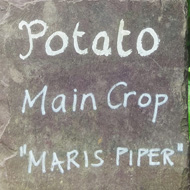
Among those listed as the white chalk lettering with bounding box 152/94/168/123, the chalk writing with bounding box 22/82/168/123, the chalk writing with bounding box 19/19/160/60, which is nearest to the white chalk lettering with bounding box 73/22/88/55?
the chalk writing with bounding box 19/19/160/60

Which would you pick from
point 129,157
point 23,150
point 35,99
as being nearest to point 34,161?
point 23,150

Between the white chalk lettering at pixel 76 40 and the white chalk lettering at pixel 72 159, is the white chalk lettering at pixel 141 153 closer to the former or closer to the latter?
the white chalk lettering at pixel 72 159

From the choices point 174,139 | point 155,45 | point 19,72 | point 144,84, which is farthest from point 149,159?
point 19,72

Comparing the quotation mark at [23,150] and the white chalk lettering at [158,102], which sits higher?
the white chalk lettering at [158,102]

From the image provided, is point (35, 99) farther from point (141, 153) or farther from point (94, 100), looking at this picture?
point (141, 153)

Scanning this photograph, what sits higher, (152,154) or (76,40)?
(76,40)

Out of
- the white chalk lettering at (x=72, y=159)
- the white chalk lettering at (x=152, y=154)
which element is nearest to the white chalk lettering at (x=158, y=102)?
the white chalk lettering at (x=152, y=154)

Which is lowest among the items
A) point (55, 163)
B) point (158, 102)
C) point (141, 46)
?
point (55, 163)

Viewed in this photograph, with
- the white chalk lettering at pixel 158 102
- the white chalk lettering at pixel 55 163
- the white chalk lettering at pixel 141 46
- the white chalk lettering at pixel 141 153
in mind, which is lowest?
the white chalk lettering at pixel 55 163
